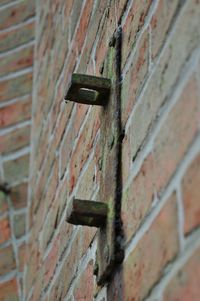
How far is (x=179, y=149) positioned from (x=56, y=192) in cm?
83

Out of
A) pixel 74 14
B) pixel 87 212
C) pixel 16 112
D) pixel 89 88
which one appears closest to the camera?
pixel 87 212

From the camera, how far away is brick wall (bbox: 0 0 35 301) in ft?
5.83

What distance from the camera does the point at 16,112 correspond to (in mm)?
1972

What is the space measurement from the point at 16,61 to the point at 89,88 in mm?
1073

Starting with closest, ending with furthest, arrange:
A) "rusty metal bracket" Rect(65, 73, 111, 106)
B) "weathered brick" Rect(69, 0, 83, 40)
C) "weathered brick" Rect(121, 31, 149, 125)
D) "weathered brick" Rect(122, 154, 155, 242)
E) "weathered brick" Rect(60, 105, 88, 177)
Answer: "weathered brick" Rect(122, 154, 155, 242)
"weathered brick" Rect(121, 31, 149, 125)
"rusty metal bracket" Rect(65, 73, 111, 106)
"weathered brick" Rect(60, 105, 88, 177)
"weathered brick" Rect(69, 0, 83, 40)

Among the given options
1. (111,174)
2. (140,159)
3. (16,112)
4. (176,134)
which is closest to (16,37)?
(16,112)

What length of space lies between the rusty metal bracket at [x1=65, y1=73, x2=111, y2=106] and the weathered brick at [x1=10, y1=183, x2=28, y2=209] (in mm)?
882

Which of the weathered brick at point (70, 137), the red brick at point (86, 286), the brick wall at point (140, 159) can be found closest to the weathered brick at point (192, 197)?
the brick wall at point (140, 159)

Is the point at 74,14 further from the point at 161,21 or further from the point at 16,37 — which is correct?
the point at 161,21

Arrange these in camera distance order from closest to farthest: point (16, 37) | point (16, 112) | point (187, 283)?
1. point (187, 283)
2. point (16, 112)
3. point (16, 37)

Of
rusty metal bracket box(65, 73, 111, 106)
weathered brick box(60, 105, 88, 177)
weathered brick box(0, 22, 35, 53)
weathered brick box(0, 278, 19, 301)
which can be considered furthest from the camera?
weathered brick box(0, 22, 35, 53)

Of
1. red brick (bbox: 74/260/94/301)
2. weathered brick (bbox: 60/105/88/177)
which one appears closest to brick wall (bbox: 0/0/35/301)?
weathered brick (bbox: 60/105/88/177)

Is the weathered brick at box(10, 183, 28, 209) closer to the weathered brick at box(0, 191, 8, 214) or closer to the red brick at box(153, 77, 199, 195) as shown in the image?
the weathered brick at box(0, 191, 8, 214)

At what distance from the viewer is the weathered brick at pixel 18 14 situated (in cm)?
211
